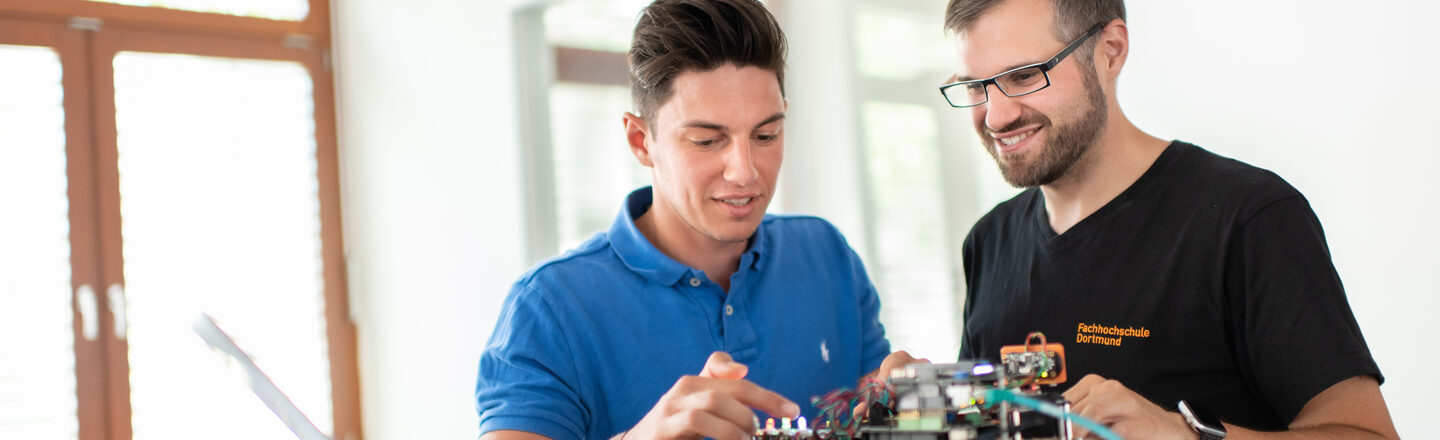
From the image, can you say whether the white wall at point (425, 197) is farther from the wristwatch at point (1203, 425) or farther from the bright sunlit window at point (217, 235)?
the wristwatch at point (1203, 425)

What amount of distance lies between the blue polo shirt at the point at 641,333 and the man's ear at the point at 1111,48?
1.90ft

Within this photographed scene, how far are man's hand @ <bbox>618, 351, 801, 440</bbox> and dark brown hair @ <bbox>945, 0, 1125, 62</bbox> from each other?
0.72 meters

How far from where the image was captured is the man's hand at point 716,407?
129cm

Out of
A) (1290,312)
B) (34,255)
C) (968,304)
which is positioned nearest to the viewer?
(1290,312)

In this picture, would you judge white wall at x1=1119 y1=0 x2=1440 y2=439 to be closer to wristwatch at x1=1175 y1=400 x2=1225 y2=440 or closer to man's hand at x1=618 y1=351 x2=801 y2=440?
wristwatch at x1=1175 y1=400 x2=1225 y2=440

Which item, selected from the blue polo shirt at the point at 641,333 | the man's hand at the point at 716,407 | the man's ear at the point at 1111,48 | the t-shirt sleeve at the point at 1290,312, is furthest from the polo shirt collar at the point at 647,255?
the t-shirt sleeve at the point at 1290,312

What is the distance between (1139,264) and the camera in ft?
5.14

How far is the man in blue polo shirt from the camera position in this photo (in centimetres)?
160

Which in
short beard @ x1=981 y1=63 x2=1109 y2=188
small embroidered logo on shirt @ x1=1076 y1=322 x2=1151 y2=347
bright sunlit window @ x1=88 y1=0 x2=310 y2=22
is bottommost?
small embroidered logo on shirt @ x1=1076 y1=322 x2=1151 y2=347

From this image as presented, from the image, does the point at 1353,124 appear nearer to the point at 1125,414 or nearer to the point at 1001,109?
the point at 1001,109

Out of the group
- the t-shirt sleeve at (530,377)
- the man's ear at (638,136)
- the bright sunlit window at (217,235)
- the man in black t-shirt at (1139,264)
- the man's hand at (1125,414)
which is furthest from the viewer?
the bright sunlit window at (217,235)

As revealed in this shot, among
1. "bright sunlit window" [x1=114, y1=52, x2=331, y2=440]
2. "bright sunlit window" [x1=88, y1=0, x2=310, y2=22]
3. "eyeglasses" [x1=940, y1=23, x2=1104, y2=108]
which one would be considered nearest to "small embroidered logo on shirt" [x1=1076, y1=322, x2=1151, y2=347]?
"eyeglasses" [x1=940, y1=23, x2=1104, y2=108]

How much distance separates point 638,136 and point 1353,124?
4.88 feet

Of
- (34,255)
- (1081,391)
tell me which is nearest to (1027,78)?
(1081,391)
